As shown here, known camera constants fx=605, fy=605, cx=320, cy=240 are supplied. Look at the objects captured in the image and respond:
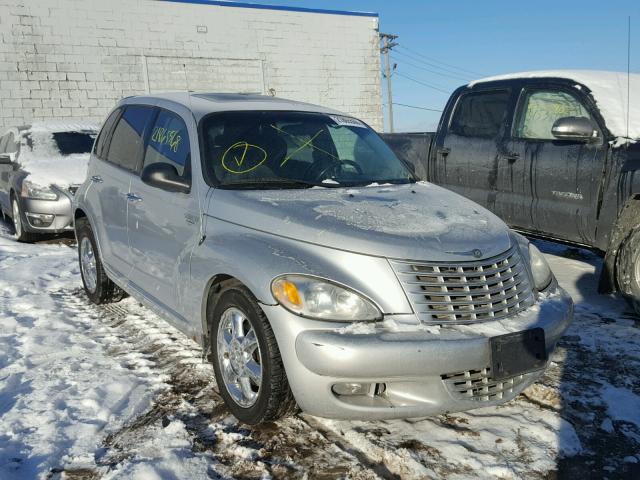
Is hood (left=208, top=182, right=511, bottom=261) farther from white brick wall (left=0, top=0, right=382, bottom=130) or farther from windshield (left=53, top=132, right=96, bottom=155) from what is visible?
white brick wall (left=0, top=0, right=382, bottom=130)

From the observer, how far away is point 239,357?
313cm

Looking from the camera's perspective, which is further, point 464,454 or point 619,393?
point 619,393

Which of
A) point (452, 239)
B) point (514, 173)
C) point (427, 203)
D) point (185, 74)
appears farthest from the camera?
point (185, 74)

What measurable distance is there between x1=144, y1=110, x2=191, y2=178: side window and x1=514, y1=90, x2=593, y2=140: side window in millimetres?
3474

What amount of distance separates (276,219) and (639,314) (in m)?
3.16

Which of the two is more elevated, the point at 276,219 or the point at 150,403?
the point at 276,219

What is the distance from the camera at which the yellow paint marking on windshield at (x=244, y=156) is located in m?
3.67

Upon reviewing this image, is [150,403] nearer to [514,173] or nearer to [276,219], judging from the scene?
[276,219]

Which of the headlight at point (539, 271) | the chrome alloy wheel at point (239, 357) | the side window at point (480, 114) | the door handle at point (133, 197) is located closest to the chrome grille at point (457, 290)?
the headlight at point (539, 271)

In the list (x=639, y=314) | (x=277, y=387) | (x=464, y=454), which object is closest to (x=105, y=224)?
(x=277, y=387)

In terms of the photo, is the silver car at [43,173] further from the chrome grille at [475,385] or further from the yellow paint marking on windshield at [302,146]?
the chrome grille at [475,385]

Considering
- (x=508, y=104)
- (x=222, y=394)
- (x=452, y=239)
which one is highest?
(x=508, y=104)

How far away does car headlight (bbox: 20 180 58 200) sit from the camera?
7.98 m

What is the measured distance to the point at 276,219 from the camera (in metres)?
3.12
